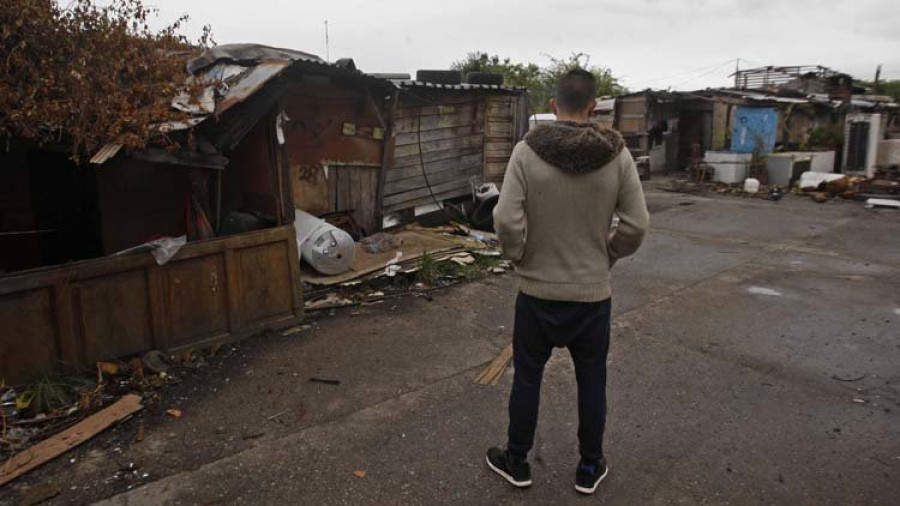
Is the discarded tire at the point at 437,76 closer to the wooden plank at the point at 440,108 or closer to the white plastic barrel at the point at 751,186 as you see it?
the wooden plank at the point at 440,108

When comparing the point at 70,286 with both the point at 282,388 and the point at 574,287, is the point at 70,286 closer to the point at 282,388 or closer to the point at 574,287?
the point at 282,388

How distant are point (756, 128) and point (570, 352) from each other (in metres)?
17.9

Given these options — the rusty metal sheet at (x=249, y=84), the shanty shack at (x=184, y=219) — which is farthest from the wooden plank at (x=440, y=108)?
the rusty metal sheet at (x=249, y=84)

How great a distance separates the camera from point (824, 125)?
2062 centimetres

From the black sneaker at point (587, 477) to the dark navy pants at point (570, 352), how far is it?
44 millimetres

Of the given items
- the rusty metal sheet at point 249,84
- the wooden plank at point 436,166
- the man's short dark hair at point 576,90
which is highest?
the rusty metal sheet at point 249,84

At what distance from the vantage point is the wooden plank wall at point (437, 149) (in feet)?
30.9

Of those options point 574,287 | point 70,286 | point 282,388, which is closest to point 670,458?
point 574,287

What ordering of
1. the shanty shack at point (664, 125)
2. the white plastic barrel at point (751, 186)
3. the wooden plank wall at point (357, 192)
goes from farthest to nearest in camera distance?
the shanty shack at point (664, 125) < the white plastic barrel at point (751, 186) < the wooden plank wall at point (357, 192)

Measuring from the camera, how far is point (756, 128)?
1811cm

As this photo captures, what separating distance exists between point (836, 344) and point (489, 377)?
319 centimetres

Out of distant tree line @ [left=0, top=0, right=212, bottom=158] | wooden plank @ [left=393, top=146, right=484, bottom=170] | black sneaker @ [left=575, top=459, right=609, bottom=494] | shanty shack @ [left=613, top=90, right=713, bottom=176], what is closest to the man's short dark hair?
black sneaker @ [left=575, top=459, right=609, bottom=494]

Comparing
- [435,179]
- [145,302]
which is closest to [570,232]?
[145,302]

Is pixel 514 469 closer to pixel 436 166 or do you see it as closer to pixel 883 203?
pixel 436 166
